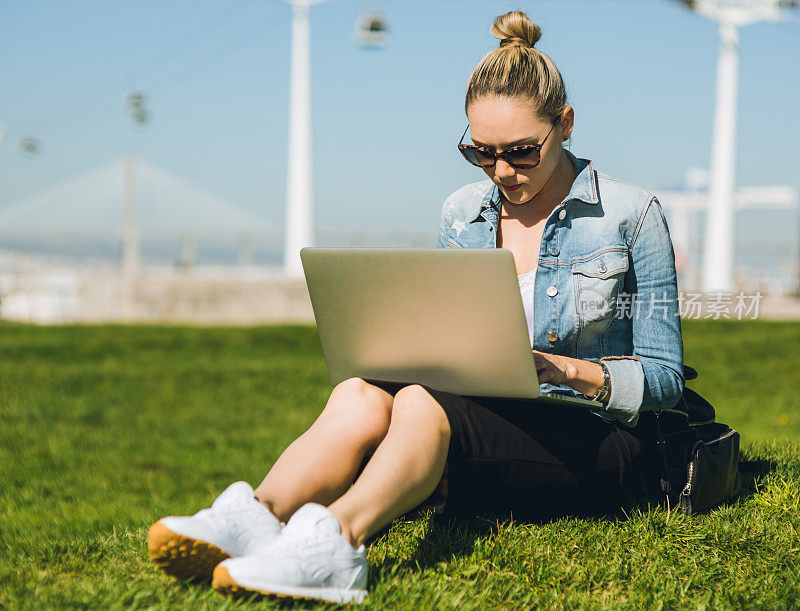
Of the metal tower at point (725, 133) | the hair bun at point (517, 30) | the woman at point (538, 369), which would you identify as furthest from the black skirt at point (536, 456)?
the metal tower at point (725, 133)

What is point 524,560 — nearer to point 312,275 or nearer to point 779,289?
point 312,275

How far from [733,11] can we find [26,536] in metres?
17.7

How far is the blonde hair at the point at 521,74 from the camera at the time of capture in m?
2.58

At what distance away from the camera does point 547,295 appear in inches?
106

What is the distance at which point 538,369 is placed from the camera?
7.84ft

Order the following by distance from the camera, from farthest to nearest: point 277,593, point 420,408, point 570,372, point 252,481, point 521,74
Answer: point 252,481
point 521,74
point 570,372
point 420,408
point 277,593

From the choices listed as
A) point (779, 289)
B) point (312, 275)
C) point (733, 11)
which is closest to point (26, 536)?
point (312, 275)

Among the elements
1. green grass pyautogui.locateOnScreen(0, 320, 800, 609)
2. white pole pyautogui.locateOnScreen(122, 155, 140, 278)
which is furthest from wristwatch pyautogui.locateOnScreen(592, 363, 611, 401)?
white pole pyautogui.locateOnScreen(122, 155, 140, 278)

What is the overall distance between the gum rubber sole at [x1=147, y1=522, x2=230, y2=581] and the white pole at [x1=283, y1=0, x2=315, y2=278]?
1894cm

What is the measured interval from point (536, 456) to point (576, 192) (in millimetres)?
815

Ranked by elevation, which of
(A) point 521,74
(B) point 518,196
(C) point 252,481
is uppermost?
(A) point 521,74

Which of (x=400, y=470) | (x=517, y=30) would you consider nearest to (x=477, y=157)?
(x=517, y=30)

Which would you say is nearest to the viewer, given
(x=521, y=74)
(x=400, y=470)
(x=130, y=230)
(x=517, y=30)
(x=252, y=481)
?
(x=400, y=470)

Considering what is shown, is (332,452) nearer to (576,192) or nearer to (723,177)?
(576,192)
